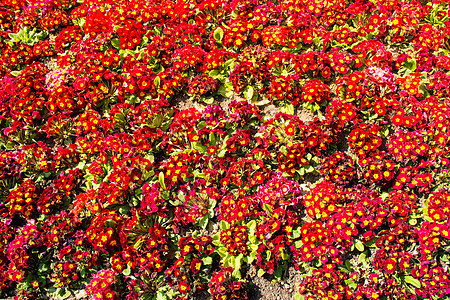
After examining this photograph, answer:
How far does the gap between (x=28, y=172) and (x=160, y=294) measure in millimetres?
2953

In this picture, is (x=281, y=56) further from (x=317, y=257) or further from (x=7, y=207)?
(x=7, y=207)

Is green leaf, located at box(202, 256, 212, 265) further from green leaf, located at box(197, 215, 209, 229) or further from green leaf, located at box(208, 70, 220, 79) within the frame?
green leaf, located at box(208, 70, 220, 79)

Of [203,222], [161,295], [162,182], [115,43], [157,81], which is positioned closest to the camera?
[161,295]

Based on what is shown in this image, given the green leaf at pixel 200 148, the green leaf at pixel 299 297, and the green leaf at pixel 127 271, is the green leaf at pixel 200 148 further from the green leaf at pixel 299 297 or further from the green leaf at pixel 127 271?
the green leaf at pixel 299 297

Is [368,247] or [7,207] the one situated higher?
[7,207]

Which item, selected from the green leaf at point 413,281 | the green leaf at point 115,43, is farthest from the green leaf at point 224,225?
the green leaf at point 115,43

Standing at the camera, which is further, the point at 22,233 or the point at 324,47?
the point at 324,47

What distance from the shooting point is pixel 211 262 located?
4.44m

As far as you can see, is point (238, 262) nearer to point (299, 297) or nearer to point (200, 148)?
point (299, 297)

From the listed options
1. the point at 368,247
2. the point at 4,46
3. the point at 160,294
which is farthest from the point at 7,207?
the point at 368,247

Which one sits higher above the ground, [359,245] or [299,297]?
[359,245]

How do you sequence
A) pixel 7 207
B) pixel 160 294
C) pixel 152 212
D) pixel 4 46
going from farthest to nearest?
pixel 4 46, pixel 7 207, pixel 152 212, pixel 160 294

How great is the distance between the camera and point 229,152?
5.19 metres

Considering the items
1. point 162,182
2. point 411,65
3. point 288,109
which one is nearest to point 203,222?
point 162,182
